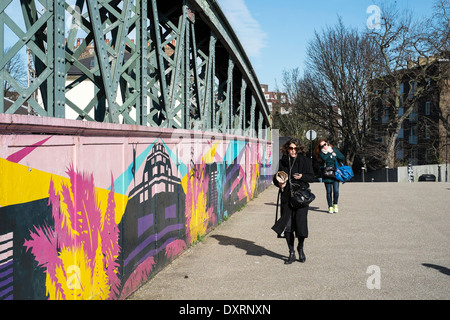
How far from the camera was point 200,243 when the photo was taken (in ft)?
28.8

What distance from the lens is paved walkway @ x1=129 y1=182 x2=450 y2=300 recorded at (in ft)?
18.4

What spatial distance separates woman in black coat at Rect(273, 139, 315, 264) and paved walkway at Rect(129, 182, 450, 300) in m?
0.32

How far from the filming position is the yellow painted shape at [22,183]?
302cm

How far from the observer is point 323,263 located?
279 inches

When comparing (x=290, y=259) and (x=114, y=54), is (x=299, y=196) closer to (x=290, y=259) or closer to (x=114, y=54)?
(x=290, y=259)

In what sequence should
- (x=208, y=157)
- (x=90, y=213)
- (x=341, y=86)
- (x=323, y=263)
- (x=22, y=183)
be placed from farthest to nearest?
(x=341, y=86) → (x=208, y=157) → (x=323, y=263) → (x=90, y=213) → (x=22, y=183)

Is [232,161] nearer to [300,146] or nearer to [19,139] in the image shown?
[300,146]

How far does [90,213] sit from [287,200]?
11.9 ft

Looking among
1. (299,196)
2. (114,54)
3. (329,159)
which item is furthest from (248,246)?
(329,159)

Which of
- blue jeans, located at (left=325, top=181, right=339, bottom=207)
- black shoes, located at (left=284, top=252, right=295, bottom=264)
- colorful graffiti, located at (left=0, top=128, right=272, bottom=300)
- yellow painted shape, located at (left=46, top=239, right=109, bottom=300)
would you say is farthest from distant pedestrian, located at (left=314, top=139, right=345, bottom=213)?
yellow painted shape, located at (left=46, top=239, right=109, bottom=300)

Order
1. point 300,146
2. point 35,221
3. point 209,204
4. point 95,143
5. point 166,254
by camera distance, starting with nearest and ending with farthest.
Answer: point 35,221 < point 95,143 < point 166,254 < point 300,146 < point 209,204

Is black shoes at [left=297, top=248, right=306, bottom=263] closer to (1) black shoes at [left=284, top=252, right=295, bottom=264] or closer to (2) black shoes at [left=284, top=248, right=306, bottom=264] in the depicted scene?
(2) black shoes at [left=284, top=248, right=306, bottom=264]
